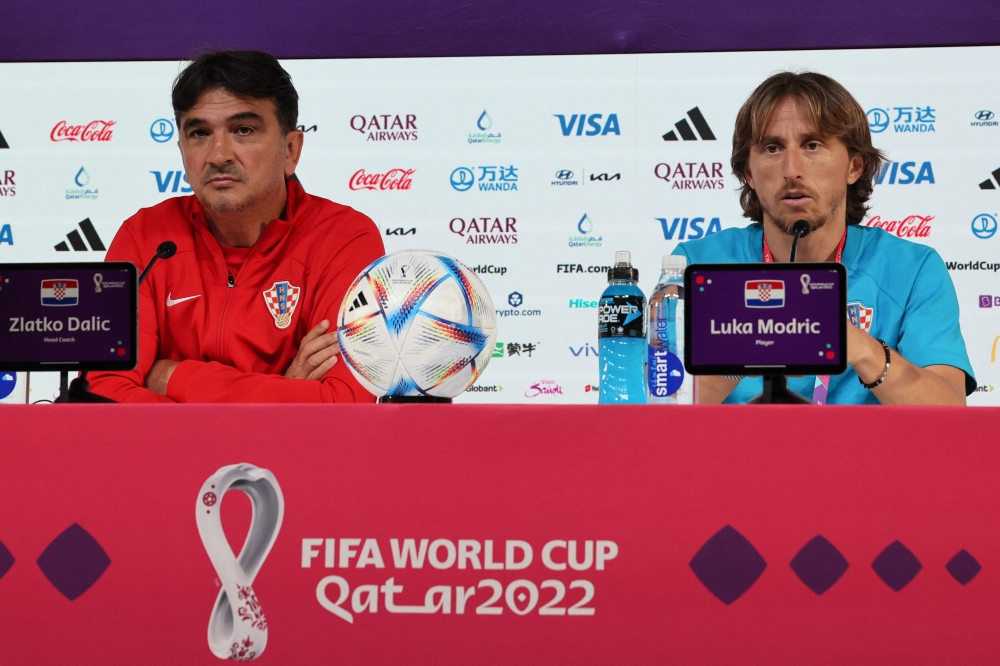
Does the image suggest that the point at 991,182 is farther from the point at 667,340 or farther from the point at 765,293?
the point at 765,293

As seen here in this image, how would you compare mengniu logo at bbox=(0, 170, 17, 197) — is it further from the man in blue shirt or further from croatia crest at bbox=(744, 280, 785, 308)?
croatia crest at bbox=(744, 280, 785, 308)

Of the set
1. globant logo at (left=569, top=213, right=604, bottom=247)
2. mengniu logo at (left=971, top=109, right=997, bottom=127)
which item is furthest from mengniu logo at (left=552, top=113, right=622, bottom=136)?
mengniu logo at (left=971, top=109, right=997, bottom=127)

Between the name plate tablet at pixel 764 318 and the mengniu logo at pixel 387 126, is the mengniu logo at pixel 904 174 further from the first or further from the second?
the name plate tablet at pixel 764 318

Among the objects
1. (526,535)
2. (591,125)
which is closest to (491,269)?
(591,125)

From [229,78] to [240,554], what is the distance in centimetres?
133

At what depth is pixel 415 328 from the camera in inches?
41.5

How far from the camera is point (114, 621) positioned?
97cm

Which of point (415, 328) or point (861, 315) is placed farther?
point (861, 315)

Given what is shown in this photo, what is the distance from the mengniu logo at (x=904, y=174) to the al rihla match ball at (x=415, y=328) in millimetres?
3012

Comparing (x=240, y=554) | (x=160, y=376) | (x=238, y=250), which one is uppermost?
(x=238, y=250)

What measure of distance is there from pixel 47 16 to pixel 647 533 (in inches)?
154

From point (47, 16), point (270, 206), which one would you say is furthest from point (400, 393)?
point (47, 16)

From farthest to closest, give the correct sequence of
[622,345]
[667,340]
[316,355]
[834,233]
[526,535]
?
1. [834,233]
2. [316,355]
3. [667,340]
4. [622,345]
5. [526,535]

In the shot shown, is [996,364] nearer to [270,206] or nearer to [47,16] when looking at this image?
[270,206]
